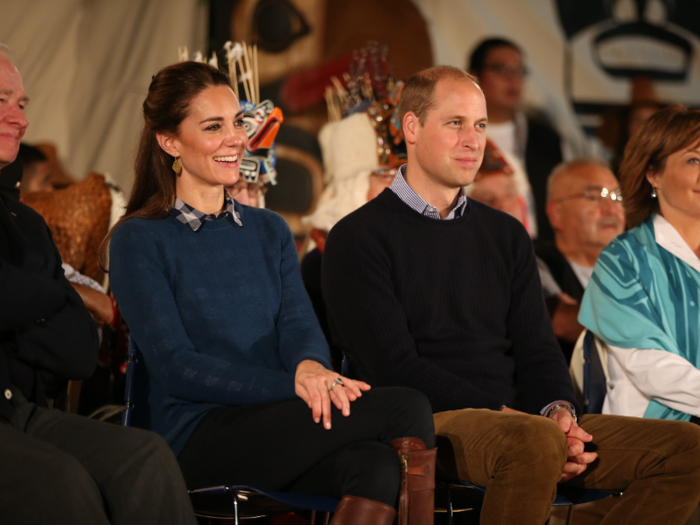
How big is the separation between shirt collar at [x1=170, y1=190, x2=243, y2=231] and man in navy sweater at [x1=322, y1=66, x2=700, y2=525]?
307mm

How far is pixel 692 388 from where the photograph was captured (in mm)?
2428

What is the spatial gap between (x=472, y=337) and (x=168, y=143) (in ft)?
3.29

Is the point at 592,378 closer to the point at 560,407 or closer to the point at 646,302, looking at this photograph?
the point at 646,302

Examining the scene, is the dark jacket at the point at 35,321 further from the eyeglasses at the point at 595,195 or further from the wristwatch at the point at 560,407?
the eyeglasses at the point at 595,195

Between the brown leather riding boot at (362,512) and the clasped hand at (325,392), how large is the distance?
179 mm

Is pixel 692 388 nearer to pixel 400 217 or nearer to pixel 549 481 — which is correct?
pixel 549 481

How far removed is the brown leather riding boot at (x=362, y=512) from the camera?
1642 mm

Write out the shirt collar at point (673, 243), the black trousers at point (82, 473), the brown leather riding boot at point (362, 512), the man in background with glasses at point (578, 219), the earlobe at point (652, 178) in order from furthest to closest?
the man in background with glasses at point (578, 219), the earlobe at point (652, 178), the shirt collar at point (673, 243), the brown leather riding boot at point (362, 512), the black trousers at point (82, 473)

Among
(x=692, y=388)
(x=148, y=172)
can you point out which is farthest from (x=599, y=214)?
(x=148, y=172)

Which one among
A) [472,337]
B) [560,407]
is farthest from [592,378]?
[472,337]

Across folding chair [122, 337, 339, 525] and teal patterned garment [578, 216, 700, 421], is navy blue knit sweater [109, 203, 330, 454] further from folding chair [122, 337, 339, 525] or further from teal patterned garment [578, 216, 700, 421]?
teal patterned garment [578, 216, 700, 421]

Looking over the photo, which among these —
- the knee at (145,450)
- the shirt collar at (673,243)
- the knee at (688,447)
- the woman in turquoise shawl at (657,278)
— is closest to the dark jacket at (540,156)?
the woman in turquoise shawl at (657,278)

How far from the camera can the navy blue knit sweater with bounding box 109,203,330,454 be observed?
6.28 feet

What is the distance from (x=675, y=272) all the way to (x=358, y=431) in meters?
1.44
